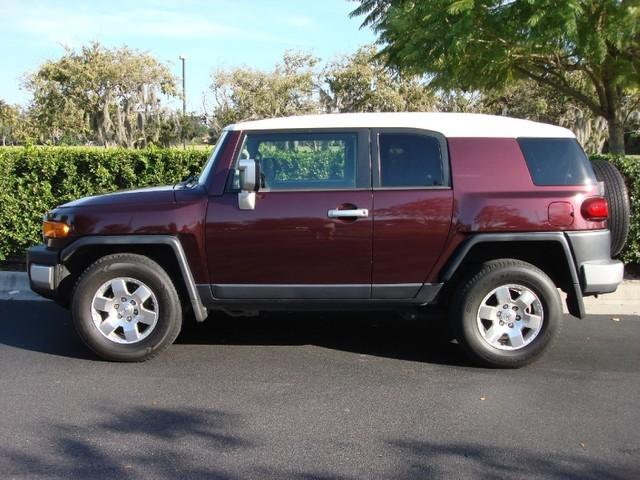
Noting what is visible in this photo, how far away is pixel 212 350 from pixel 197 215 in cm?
121

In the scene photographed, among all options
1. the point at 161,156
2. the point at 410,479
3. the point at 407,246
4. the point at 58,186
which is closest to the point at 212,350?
the point at 407,246

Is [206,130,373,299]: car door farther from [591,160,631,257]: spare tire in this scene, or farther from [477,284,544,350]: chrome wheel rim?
[591,160,631,257]: spare tire

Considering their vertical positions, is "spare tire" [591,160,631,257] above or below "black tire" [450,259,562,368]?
above

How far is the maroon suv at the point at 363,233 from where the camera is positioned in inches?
185

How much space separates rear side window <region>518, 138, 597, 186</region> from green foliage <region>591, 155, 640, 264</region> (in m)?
2.77

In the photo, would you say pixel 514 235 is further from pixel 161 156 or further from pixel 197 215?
pixel 161 156

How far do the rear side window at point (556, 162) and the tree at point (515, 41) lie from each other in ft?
16.9

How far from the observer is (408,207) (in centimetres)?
469

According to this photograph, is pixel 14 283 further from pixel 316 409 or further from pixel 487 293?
pixel 487 293

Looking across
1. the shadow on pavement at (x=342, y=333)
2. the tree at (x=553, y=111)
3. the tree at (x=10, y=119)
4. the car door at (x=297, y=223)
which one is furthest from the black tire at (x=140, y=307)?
the tree at (x=10, y=119)

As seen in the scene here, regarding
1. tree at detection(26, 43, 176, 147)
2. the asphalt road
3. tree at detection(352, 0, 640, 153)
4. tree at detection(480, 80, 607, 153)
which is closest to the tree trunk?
tree at detection(352, 0, 640, 153)

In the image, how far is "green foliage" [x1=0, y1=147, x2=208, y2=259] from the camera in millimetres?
7777

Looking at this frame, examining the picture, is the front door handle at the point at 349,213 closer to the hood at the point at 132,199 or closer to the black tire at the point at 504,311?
the black tire at the point at 504,311

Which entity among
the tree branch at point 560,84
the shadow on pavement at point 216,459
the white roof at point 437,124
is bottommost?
the shadow on pavement at point 216,459
